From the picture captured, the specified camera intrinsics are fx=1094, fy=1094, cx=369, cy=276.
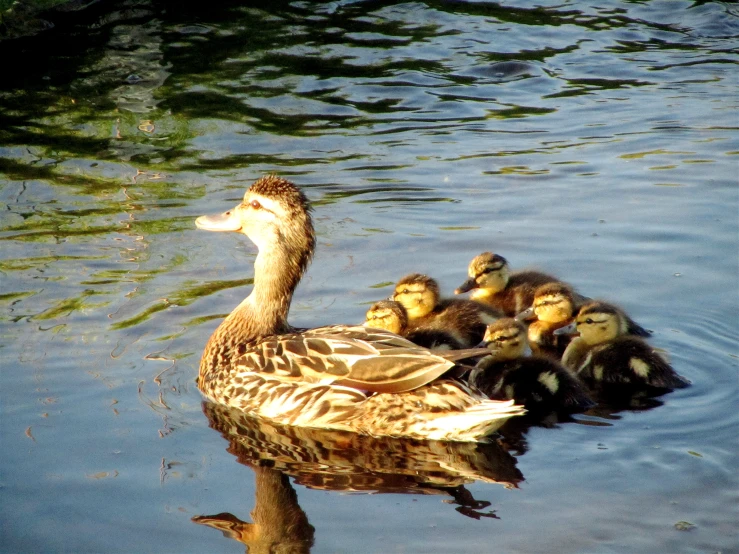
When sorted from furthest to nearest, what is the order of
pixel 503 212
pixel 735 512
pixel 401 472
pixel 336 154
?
pixel 336 154 < pixel 503 212 < pixel 401 472 < pixel 735 512

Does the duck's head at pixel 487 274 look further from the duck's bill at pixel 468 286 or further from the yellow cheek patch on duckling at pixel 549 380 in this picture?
the yellow cheek patch on duckling at pixel 549 380

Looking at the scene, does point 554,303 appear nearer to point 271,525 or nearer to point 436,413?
point 436,413

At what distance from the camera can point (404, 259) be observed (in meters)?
6.41

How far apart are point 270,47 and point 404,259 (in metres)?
4.81

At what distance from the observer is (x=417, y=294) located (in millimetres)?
5594

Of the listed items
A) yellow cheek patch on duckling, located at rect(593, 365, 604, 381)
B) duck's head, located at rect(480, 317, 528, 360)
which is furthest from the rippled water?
duck's head, located at rect(480, 317, 528, 360)

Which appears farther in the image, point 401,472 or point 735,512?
point 401,472

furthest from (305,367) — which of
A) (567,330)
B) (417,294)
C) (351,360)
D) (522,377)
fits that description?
(567,330)

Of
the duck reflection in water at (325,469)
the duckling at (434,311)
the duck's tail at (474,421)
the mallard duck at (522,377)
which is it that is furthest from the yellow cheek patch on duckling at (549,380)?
the duckling at (434,311)

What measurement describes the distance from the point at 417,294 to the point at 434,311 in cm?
15

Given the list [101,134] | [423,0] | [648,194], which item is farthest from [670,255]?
[423,0]

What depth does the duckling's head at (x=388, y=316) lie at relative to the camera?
5340mm

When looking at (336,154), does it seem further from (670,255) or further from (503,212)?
(670,255)

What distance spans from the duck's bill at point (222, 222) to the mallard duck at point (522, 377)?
4.27 ft
